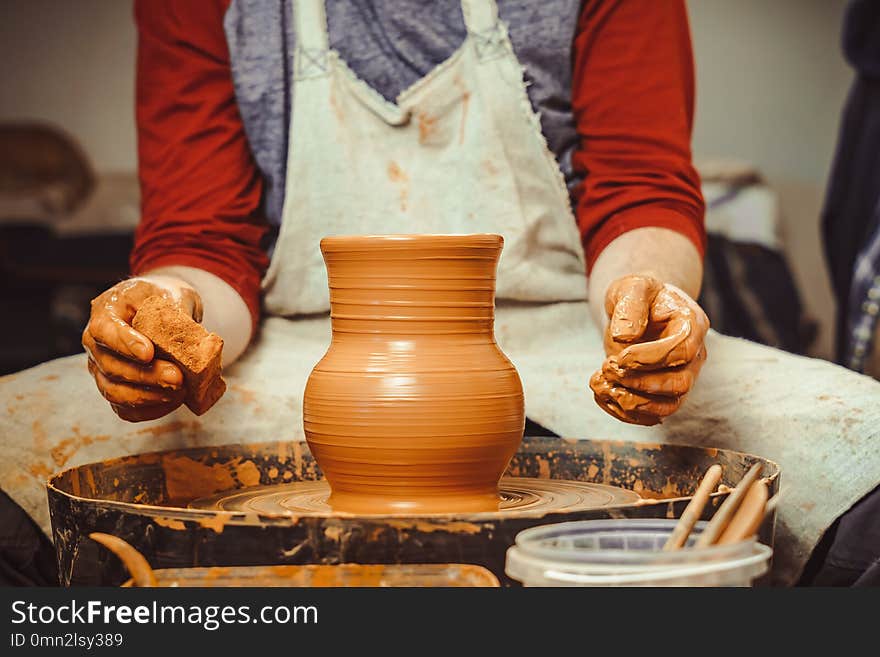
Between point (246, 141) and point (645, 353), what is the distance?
823 mm

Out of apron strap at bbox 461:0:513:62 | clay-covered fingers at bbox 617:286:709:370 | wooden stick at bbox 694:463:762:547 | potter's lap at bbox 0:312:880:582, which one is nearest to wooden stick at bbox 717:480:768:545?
wooden stick at bbox 694:463:762:547

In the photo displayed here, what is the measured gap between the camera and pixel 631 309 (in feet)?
3.34

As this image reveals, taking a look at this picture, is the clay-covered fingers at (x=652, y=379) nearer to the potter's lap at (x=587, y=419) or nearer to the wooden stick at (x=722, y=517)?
the wooden stick at (x=722, y=517)

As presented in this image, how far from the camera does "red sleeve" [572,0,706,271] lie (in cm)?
146

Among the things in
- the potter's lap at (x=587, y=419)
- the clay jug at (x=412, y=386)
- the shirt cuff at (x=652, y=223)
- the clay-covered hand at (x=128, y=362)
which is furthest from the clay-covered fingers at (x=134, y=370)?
the shirt cuff at (x=652, y=223)

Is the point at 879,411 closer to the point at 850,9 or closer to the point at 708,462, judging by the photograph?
the point at 708,462

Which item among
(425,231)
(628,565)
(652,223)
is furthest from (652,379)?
(425,231)

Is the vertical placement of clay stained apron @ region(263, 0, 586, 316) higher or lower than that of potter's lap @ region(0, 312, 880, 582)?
higher

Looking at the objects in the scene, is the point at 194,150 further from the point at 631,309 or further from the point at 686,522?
the point at 686,522

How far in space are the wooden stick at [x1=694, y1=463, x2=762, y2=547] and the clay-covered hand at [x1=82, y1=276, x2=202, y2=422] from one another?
517mm

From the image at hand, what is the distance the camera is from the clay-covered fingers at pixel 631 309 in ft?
3.32

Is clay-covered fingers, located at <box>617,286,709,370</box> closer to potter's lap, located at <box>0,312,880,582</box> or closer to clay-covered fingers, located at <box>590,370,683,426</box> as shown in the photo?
clay-covered fingers, located at <box>590,370,683,426</box>

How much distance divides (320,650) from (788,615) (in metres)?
0.34

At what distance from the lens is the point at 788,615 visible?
0.76 meters
